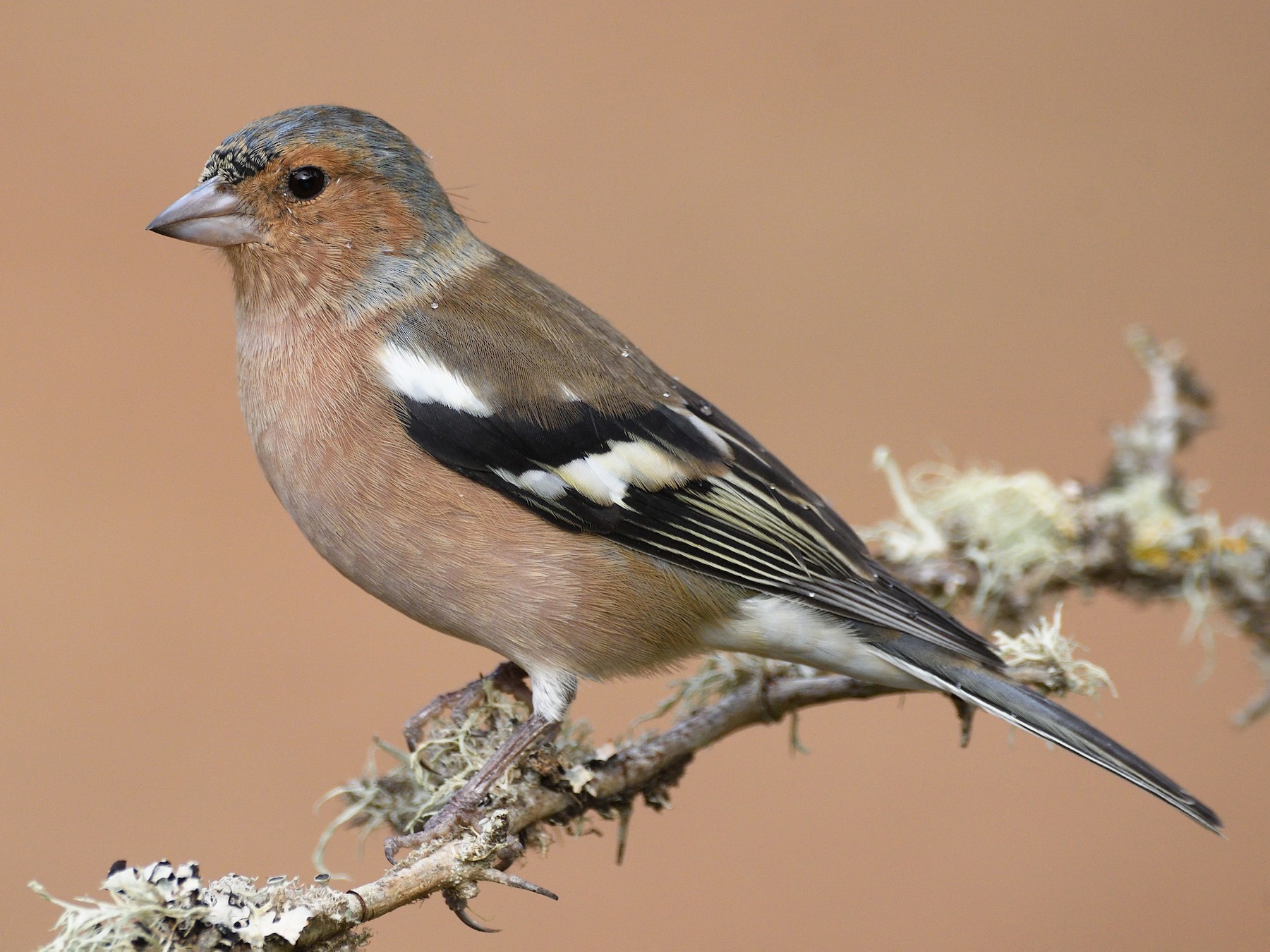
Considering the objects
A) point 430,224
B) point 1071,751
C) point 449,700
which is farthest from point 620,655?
point 430,224

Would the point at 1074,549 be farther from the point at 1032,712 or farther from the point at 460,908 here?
the point at 460,908

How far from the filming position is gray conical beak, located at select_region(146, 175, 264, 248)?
2266 mm

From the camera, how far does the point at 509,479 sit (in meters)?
2.15

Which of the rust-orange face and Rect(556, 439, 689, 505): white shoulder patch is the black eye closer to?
the rust-orange face

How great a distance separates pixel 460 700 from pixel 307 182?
1.07m

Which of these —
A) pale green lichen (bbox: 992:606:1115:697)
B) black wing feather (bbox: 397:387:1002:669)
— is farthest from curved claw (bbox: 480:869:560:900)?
pale green lichen (bbox: 992:606:1115:697)

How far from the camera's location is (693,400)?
7.99 feet

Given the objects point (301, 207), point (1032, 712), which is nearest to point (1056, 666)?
point (1032, 712)

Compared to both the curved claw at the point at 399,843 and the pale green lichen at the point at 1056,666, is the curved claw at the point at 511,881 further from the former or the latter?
the pale green lichen at the point at 1056,666

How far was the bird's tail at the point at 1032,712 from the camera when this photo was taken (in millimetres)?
1952

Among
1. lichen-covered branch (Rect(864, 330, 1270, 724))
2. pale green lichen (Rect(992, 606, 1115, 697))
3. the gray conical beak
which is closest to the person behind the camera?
pale green lichen (Rect(992, 606, 1115, 697))

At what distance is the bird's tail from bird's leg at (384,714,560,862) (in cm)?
66

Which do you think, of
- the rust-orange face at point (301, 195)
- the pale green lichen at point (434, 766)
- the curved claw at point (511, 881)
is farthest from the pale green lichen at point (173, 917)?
the rust-orange face at point (301, 195)

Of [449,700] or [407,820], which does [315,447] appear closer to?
[449,700]
